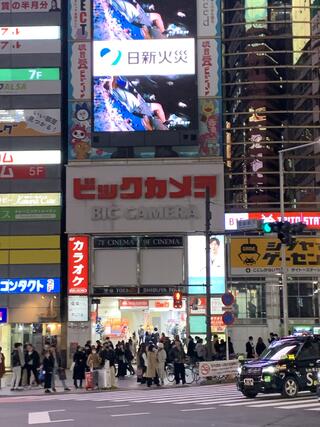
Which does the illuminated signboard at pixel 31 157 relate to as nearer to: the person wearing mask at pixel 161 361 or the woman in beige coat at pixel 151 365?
the person wearing mask at pixel 161 361

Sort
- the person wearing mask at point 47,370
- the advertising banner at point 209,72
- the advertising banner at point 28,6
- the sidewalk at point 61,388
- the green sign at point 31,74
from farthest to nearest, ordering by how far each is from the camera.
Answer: the advertising banner at point 28,6 < the green sign at point 31,74 < the advertising banner at point 209,72 < the person wearing mask at point 47,370 < the sidewalk at point 61,388

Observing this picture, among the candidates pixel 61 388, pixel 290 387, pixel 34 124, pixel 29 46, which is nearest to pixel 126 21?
pixel 29 46

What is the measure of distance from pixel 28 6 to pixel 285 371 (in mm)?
32202

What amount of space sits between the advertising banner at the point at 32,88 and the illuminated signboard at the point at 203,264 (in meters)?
12.1

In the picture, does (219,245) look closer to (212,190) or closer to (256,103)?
(212,190)

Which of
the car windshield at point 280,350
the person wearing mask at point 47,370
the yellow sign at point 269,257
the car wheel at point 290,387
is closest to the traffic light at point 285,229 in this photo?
the car windshield at point 280,350

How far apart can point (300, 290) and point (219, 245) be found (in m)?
5.55

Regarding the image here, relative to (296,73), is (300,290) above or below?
below

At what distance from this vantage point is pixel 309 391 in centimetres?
2041

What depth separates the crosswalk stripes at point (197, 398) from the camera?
17547 millimetres

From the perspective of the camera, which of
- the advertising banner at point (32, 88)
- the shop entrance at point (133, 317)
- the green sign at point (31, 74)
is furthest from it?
the green sign at point (31, 74)

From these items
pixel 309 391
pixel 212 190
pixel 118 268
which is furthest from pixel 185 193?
pixel 309 391

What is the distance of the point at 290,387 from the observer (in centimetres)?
1936

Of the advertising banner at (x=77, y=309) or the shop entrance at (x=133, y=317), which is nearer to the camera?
the advertising banner at (x=77, y=309)
